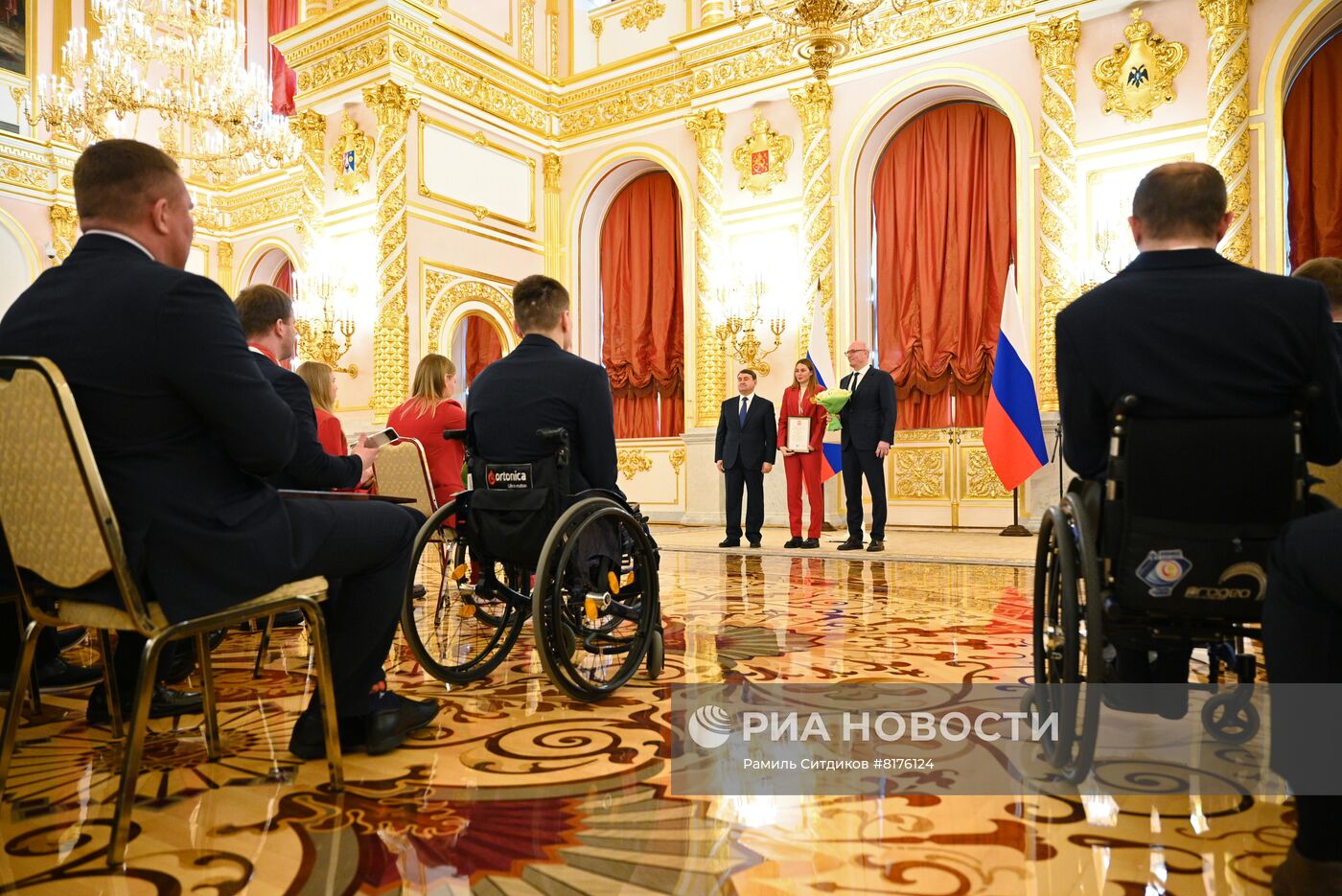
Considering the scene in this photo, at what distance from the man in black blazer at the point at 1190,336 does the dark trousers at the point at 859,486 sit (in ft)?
14.8

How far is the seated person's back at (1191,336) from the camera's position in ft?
4.54

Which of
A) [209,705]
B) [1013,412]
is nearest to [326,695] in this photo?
[209,705]

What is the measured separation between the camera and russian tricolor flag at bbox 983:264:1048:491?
5.42 m

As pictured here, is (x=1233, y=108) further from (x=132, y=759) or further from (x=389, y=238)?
(x=132, y=759)

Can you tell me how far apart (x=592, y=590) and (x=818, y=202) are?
672 cm

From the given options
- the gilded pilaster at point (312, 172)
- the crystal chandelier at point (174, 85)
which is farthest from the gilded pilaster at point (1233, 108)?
the gilded pilaster at point (312, 172)

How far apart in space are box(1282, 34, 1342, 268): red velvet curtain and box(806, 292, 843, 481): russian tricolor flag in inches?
146

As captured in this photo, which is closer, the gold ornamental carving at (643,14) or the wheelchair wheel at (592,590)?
the wheelchair wheel at (592,590)

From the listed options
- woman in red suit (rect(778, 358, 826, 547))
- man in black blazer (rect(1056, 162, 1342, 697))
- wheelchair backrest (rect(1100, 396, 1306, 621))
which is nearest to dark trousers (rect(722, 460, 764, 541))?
woman in red suit (rect(778, 358, 826, 547))

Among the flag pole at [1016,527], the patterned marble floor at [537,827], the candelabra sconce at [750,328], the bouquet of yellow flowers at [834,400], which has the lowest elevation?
the patterned marble floor at [537,827]

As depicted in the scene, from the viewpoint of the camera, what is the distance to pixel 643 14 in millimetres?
9617

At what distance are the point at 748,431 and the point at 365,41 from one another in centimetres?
578

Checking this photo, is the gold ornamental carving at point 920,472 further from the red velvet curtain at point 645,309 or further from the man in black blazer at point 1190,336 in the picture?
the man in black blazer at point 1190,336

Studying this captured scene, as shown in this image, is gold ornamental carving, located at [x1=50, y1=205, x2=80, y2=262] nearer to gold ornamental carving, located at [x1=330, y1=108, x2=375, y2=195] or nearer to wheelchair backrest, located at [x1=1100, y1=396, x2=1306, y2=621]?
gold ornamental carving, located at [x1=330, y1=108, x2=375, y2=195]
